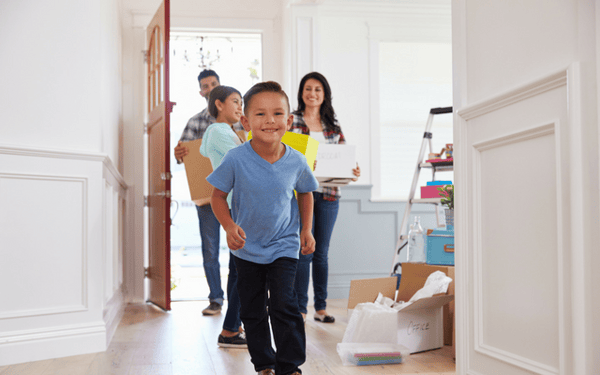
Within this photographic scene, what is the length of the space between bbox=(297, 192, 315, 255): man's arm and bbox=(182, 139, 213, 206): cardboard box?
1544 mm

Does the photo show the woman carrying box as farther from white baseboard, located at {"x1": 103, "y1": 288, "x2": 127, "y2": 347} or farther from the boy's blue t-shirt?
the boy's blue t-shirt

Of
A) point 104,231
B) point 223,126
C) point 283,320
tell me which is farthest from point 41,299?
point 283,320

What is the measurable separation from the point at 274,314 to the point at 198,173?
1761 mm

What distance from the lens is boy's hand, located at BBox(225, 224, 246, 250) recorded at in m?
1.47

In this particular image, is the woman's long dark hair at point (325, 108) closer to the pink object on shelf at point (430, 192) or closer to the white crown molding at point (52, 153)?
the pink object on shelf at point (430, 192)

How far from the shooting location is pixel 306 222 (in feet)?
5.43

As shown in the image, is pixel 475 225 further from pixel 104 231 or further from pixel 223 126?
pixel 104 231

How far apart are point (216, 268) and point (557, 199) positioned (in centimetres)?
252

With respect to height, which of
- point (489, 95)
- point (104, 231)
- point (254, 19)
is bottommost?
point (104, 231)

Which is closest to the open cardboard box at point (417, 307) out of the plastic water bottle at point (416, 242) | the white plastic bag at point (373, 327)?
the white plastic bag at point (373, 327)

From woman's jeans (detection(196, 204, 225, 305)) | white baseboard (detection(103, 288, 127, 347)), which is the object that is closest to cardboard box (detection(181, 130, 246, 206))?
woman's jeans (detection(196, 204, 225, 305))

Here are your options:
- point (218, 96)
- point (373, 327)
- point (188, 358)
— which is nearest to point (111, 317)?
point (188, 358)

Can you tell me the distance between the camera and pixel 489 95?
142cm

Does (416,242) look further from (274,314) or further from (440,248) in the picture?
(274,314)
